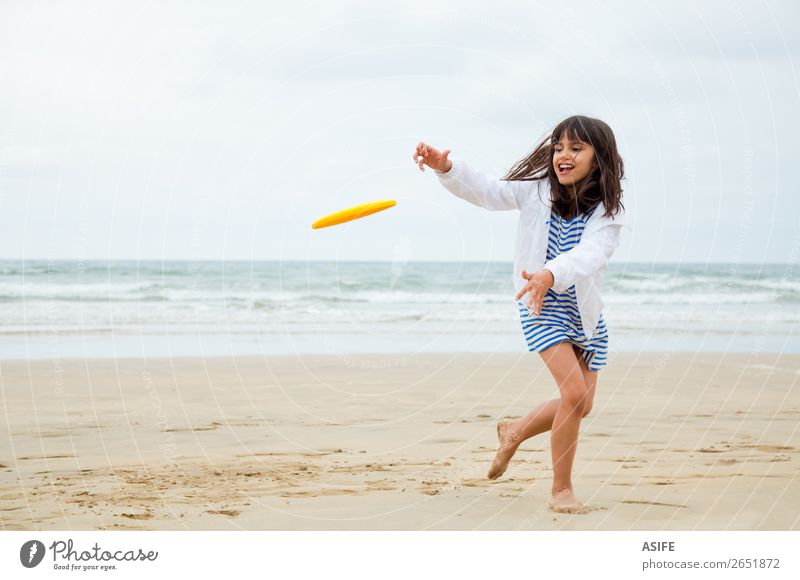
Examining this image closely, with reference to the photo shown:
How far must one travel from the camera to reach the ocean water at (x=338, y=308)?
15.1 metres

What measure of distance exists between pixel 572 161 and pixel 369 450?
9.68 ft

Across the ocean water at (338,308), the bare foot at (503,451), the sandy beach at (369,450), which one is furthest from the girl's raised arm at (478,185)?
the ocean water at (338,308)

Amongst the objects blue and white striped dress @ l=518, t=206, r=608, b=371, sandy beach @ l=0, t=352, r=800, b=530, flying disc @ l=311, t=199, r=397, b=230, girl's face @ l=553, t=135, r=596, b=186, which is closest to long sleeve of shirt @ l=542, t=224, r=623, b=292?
blue and white striped dress @ l=518, t=206, r=608, b=371

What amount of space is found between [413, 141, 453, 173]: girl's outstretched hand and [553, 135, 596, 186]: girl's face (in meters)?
0.67

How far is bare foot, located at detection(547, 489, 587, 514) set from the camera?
17.9 feet

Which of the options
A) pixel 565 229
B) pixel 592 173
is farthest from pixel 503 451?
pixel 592 173

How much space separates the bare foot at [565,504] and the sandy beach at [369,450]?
0.07 meters

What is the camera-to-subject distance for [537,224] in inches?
217

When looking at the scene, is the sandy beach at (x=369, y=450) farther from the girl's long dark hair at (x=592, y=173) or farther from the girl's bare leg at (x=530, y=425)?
the girl's long dark hair at (x=592, y=173)

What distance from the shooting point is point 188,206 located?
2192 centimetres

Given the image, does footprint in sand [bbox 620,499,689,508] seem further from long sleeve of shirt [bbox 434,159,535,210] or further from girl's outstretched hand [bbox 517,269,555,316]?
long sleeve of shirt [bbox 434,159,535,210]

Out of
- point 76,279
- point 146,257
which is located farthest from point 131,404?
point 146,257

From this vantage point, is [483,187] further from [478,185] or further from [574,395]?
[574,395]

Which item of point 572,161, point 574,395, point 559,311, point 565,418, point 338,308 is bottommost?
point 338,308
